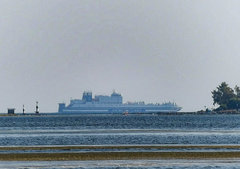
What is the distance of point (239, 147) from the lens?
217 ft

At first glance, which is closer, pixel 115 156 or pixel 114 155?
pixel 115 156

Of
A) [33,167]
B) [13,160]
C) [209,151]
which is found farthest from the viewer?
[209,151]

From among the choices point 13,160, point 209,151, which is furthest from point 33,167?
point 209,151

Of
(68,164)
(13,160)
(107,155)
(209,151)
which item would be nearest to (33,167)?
(68,164)

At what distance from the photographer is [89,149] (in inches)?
2621

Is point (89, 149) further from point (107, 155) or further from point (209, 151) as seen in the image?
point (209, 151)

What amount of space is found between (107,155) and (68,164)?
25.7ft

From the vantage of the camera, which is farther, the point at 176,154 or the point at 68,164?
the point at 176,154

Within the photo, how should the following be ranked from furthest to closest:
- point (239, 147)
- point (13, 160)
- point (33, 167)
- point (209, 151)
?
1. point (239, 147)
2. point (209, 151)
3. point (13, 160)
4. point (33, 167)

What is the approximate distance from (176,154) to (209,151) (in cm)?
424

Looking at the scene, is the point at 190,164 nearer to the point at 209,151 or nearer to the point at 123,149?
the point at 209,151

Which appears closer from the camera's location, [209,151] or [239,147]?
[209,151]

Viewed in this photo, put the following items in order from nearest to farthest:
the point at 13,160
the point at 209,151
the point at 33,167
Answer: the point at 33,167
the point at 13,160
the point at 209,151

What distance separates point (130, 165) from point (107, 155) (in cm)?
852
